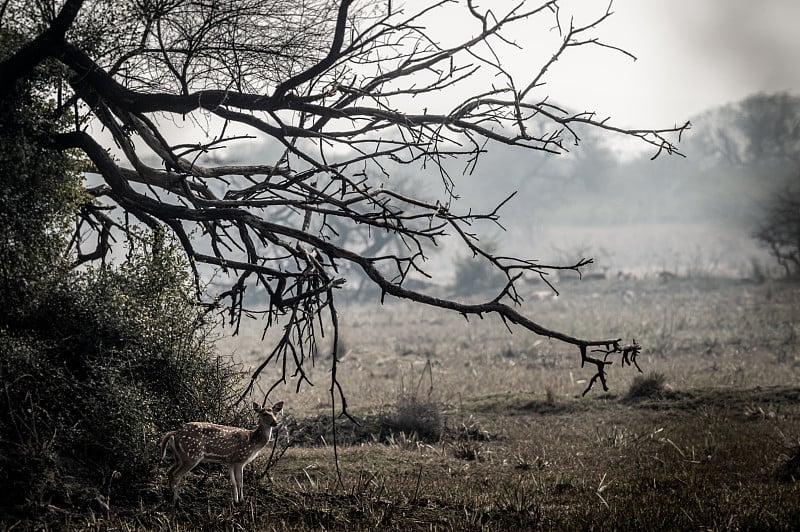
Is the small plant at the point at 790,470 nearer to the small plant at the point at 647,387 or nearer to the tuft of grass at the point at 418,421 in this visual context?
the tuft of grass at the point at 418,421

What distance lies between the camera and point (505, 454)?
413 inches

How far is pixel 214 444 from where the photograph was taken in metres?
6.53

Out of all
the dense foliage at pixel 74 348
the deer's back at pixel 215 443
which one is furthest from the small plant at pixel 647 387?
the deer's back at pixel 215 443

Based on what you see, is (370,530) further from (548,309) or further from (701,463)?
(548,309)

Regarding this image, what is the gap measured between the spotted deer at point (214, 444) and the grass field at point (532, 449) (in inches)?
14.0

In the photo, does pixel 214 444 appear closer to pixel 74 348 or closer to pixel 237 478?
pixel 237 478

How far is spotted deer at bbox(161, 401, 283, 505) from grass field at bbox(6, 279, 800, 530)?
A: 0.36 meters

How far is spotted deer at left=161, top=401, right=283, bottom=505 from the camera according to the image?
6.48 m

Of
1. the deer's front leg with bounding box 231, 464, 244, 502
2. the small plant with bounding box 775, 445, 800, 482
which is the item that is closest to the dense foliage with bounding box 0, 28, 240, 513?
the deer's front leg with bounding box 231, 464, 244, 502

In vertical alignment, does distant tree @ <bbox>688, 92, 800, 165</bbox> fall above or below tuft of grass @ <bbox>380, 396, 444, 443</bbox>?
above

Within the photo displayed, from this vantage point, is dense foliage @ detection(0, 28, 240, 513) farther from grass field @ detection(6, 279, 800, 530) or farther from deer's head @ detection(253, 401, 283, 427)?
deer's head @ detection(253, 401, 283, 427)

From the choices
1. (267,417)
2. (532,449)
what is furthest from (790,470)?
(267,417)

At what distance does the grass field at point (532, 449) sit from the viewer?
6.81 metres

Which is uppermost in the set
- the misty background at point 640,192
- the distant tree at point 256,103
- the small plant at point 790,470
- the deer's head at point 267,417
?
the misty background at point 640,192
